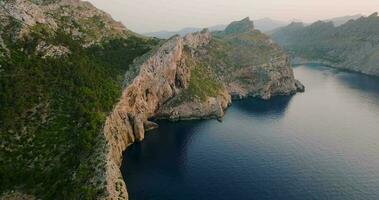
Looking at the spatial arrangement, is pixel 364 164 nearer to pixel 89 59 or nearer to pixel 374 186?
pixel 374 186

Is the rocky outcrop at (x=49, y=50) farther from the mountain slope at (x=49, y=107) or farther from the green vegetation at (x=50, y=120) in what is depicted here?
the green vegetation at (x=50, y=120)

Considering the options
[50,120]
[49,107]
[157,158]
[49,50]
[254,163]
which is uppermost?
[49,50]

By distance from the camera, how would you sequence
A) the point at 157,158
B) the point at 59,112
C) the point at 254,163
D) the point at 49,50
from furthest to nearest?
1. the point at 49,50
2. the point at 157,158
3. the point at 254,163
4. the point at 59,112

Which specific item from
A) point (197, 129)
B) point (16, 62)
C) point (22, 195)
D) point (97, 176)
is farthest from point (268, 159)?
point (16, 62)

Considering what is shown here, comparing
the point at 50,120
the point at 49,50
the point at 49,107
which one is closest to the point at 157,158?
the point at 50,120

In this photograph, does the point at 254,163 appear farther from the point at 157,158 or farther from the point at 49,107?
the point at 49,107
